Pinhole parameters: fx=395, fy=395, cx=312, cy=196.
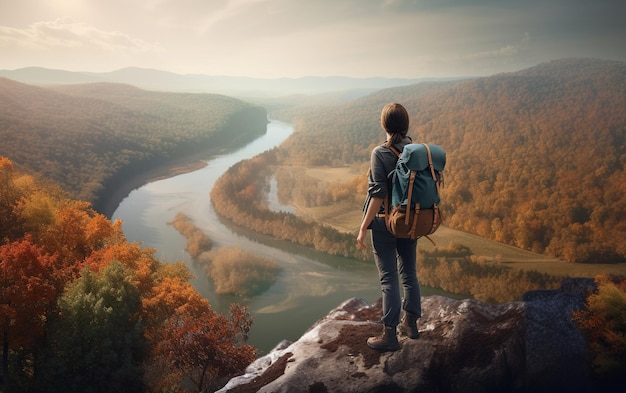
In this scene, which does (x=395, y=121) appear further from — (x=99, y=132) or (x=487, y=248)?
(x=99, y=132)

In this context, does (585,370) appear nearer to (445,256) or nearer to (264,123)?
(445,256)

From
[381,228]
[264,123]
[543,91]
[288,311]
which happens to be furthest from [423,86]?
[381,228]

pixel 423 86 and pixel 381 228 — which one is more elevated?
pixel 423 86

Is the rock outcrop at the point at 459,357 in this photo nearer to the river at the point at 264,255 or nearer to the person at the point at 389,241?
the person at the point at 389,241

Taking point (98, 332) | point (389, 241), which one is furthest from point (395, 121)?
point (98, 332)

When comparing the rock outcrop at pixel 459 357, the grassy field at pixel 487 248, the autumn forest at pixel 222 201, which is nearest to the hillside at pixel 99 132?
the autumn forest at pixel 222 201

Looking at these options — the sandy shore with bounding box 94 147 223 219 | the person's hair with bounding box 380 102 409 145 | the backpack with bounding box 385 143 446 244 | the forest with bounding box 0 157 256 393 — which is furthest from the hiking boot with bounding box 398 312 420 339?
the sandy shore with bounding box 94 147 223 219
